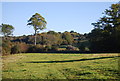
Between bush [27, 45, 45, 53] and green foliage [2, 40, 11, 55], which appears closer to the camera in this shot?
green foliage [2, 40, 11, 55]

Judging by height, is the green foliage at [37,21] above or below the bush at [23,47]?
above

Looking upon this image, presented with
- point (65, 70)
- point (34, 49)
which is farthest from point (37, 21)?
point (65, 70)

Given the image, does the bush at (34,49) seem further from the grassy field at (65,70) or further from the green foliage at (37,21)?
the grassy field at (65,70)

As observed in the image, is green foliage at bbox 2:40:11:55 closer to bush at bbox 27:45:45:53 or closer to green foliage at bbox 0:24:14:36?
bush at bbox 27:45:45:53

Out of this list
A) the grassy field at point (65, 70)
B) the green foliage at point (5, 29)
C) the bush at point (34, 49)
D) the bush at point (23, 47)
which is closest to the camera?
the grassy field at point (65, 70)

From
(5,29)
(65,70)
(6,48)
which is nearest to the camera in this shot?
(65,70)

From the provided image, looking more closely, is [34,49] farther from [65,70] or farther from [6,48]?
[65,70]

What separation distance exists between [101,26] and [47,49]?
11672 mm

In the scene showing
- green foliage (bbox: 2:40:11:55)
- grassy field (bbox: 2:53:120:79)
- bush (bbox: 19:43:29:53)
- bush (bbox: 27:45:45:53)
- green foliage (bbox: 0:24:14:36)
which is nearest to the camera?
grassy field (bbox: 2:53:120:79)

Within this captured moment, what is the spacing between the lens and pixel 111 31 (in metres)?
33.0

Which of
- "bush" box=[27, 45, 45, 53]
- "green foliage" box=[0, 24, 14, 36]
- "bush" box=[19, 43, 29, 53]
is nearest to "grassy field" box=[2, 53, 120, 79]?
"bush" box=[19, 43, 29, 53]

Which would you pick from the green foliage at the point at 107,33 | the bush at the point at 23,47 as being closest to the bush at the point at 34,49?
the bush at the point at 23,47

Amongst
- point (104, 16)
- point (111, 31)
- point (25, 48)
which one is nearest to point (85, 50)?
point (111, 31)

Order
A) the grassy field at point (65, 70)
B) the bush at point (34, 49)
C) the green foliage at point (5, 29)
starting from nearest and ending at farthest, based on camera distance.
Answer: the grassy field at point (65, 70)
the bush at point (34, 49)
the green foliage at point (5, 29)
